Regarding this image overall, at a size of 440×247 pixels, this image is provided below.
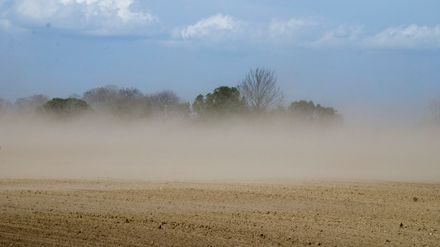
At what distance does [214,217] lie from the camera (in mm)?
15586

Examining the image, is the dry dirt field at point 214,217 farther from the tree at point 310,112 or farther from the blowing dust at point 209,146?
the tree at point 310,112

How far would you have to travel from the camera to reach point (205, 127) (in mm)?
68188

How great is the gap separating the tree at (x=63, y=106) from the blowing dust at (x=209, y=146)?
129 cm

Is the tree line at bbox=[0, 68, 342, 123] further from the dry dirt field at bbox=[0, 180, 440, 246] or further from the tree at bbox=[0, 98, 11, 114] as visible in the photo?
the dry dirt field at bbox=[0, 180, 440, 246]

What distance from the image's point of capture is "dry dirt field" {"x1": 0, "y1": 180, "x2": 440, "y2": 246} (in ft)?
42.8

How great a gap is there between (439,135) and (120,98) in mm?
39433

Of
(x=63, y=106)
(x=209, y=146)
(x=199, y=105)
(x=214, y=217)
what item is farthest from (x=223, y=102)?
(x=214, y=217)

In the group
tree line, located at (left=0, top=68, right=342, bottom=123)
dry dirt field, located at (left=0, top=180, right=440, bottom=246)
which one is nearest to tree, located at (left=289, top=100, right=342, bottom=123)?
tree line, located at (left=0, top=68, right=342, bottom=123)

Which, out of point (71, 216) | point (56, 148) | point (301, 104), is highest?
point (301, 104)

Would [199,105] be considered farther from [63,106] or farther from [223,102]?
[63,106]

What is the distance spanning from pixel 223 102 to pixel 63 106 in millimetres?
17300

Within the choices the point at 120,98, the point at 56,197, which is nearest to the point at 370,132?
the point at 120,98

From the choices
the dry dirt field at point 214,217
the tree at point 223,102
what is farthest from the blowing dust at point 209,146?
the dry dirt field at point 214,217

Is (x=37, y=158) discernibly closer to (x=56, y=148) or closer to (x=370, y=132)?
(x=56, y=148)
